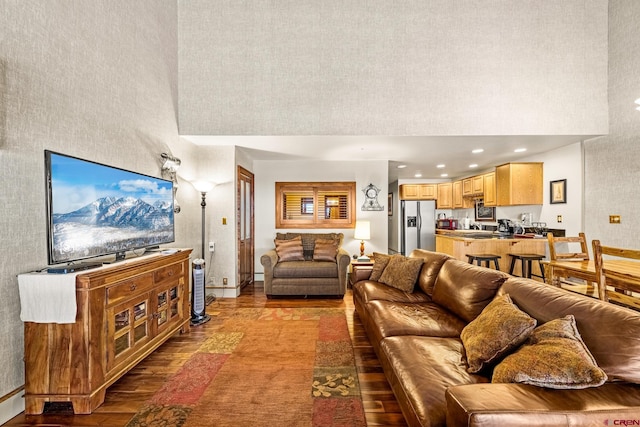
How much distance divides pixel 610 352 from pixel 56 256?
10.1ft

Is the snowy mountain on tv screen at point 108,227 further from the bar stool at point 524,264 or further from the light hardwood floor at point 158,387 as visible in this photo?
the bar stool at point 524,264

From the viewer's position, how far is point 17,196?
1864 millimetres

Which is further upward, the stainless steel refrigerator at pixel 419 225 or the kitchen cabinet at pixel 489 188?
the kitchen cabinet at pixel 489 188

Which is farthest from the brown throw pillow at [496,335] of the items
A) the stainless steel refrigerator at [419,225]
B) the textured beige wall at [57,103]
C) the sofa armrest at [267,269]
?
the stainless steel refrigerator at [419,225]

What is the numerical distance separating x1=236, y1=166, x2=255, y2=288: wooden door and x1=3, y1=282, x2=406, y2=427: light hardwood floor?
1671 mm

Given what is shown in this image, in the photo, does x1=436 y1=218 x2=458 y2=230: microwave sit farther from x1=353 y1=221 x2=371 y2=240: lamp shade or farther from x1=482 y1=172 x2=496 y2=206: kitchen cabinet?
x1=353 y1=221 x2=371 y2=240: lamp shade

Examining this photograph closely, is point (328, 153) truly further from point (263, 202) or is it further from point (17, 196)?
point (17, 196)

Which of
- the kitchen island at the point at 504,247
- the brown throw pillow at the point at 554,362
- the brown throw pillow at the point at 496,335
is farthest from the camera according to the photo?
the kitchen island at the point at 504,247

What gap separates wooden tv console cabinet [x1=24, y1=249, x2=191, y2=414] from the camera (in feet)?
6.10

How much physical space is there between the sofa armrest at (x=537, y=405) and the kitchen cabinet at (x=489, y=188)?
5537mm

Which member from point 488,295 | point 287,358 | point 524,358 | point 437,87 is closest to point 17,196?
point 287,358

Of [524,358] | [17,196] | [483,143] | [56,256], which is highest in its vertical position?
[483,143]

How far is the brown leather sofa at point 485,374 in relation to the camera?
1.06 meters

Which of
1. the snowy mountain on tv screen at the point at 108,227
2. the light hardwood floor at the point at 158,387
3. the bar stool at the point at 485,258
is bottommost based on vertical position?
the light hardwood floor at the point at 158,387
